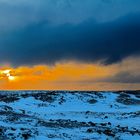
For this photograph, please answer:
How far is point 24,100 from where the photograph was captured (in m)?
59.0

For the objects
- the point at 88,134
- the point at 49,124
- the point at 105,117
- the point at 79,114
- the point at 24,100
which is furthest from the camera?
the point at 24,100

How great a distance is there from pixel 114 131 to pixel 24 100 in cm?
2615

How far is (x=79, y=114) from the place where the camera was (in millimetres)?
51469

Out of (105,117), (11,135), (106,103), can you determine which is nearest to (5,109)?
(105,117)

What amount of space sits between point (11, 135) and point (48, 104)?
2965cm

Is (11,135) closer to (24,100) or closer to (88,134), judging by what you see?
(88,134)

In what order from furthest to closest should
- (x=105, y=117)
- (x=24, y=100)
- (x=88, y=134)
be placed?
(x=24, y=100) < (x=105, y=117) < (x=88, y=134)

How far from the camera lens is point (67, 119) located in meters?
44.6

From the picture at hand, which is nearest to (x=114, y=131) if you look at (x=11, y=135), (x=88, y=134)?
(x=88, y=134)

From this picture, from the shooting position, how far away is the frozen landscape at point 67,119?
31656 millimetres

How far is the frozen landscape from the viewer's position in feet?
104

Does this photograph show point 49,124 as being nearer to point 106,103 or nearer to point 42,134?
point 42,134

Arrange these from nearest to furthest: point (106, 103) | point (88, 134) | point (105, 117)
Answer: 1. point (88, 134)
2. point (105, 117)
3. point (106, 103)

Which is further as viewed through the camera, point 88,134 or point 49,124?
point 49,124
